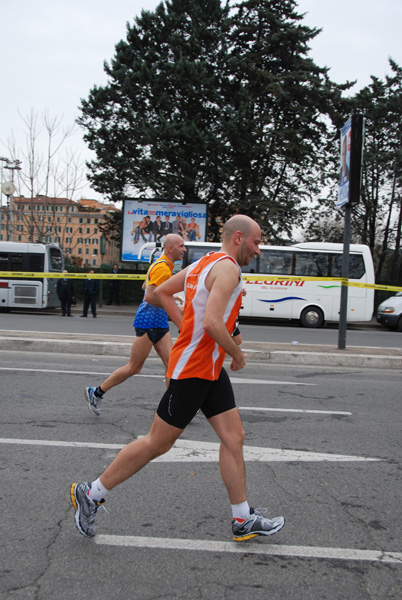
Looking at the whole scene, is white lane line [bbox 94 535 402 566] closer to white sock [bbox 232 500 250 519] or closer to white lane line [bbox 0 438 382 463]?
white sock [bbox 232 500 250 519]

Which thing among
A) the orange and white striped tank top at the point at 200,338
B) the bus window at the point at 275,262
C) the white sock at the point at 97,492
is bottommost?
the white sock at the point at 97,492

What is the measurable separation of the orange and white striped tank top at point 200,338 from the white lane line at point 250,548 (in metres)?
0.88

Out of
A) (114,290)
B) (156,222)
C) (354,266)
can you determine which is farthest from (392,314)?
(114,290)

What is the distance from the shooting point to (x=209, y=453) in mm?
4496

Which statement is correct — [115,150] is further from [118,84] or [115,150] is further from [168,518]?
[168,518]

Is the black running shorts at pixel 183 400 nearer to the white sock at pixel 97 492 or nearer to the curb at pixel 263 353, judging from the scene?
the white sock at pixel 97 492

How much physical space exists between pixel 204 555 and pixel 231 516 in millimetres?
523

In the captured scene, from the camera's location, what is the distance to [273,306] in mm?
21344

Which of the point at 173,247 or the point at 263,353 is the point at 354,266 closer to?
the point at 263,353

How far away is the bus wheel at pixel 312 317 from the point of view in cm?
2123

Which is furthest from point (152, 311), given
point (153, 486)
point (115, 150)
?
point (115, 150)

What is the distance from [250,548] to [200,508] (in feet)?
1.73

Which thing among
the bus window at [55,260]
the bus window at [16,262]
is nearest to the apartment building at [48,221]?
the bus window at [16,262]

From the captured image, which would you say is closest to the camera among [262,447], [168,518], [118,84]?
[168,518]
